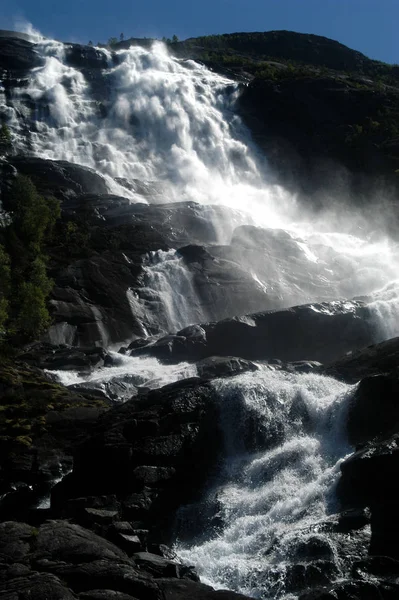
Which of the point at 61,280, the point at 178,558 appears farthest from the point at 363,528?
the point at 61,280

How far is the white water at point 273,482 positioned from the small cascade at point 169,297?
924 inches

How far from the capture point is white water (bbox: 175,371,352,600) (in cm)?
2259

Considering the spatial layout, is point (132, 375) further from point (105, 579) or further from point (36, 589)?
point (36, 589)

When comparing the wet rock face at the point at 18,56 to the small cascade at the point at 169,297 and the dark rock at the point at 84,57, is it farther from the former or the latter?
the small cascade at the point at 169,297

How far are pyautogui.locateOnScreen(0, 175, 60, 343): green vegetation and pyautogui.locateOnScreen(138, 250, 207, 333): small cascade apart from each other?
904 cm

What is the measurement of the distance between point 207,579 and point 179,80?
335 ft

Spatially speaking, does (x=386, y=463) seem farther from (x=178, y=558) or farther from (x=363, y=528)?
(x=178, y=558)

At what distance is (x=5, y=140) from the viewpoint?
8894 cm

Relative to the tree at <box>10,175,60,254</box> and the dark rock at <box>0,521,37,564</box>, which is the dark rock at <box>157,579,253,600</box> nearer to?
the dark rock at <box>0,521,37,564</box>

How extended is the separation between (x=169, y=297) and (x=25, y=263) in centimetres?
1403

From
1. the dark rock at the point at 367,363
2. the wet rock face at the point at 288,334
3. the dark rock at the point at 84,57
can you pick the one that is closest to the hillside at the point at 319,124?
the dark rock at the point at 84,57

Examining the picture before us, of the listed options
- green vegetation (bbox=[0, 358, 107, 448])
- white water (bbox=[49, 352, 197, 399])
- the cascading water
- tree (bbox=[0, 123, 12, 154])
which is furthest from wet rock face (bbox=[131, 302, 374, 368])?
tree (bbox=[0, 123, 12, 154])

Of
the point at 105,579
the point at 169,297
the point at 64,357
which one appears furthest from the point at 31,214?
the point at 105,579

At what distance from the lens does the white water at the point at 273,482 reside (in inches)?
890
